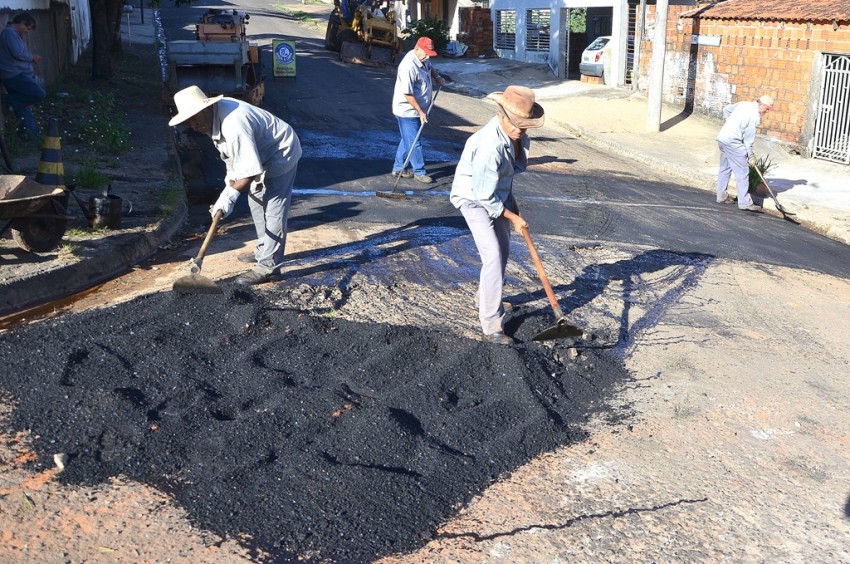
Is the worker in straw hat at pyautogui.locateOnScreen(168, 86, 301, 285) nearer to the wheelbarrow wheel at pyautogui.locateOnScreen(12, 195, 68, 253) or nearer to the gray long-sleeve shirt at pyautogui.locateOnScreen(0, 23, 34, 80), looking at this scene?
the wheelbarrow wheel at pyautogui.locateOnScreen(12, 195, 68, 253)

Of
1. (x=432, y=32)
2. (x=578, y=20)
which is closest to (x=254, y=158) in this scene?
(x=578, y=20)

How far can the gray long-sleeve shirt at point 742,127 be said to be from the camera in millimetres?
11555

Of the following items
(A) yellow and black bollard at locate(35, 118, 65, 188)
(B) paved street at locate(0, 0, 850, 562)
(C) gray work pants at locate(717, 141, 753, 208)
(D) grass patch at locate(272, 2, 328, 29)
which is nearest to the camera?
(B) paved street at locate(0, 0, 850, 562)

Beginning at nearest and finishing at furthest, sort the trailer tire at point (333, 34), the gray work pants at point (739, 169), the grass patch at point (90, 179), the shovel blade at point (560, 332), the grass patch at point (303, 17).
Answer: the shovel blade at point (560, 332), the grass patch at point (90, 179), the gray work pants at point (739, 169), the trailer tire at point (333, 34), the grass patch at point (303, 17)

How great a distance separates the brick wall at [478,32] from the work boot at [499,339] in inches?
1060

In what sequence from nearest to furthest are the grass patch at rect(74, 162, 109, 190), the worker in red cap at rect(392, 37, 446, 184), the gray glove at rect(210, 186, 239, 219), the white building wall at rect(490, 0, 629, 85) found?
1. the gray glove at rect(210, 186, 239, 219)
2. the grass patch at rect(74, 162, 109, 190)
3. the worker in red cap at rect(392, 37, 446, 184)
4. the white building wall at rect(490, 0, 629, 85)

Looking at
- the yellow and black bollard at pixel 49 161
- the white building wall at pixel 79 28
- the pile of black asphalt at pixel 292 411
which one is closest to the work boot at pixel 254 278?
the pile of black asphalt at pixel 292 411

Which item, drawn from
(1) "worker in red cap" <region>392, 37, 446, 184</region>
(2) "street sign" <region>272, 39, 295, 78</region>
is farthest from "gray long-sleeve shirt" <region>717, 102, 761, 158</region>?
(2) "street sign" <region>272, 39, 295, 78</region>

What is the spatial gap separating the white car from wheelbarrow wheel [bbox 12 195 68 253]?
63.2ft

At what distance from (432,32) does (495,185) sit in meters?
27.5

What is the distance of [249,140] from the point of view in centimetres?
651

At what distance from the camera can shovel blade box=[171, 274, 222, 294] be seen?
21.4ft

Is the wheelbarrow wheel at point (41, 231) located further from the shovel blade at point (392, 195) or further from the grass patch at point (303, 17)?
the grass patch at point (303, 17)

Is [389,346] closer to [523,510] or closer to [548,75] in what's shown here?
[523,510]
